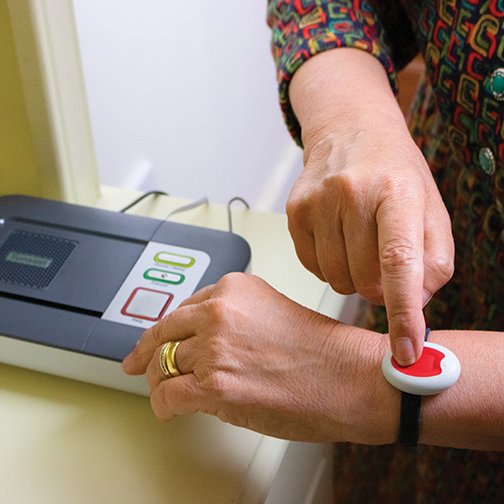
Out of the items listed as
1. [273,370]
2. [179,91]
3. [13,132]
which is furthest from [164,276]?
[179,91]

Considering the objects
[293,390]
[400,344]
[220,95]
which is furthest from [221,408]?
[220,95]

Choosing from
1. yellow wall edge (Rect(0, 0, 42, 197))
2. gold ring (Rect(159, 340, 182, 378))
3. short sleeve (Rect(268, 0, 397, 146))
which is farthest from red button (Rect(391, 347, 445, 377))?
yellow wall edge (Rect(0, 0, 42, 197))

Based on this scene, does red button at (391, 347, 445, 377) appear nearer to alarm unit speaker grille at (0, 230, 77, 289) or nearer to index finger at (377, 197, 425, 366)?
index finger at (377, 197, 425, 366)

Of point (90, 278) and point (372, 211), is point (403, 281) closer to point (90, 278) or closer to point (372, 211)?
point (372, 211)

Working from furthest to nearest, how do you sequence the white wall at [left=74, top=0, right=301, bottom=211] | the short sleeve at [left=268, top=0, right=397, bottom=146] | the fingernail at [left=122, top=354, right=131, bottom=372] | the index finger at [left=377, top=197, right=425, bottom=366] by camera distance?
the white wall at [left=74, top=0, right=301, bottom=211] < the short sleeve at [left=268, top=0, right=397, bottom=146] < the fingernail at [left=122, top=354, right=131, bottom=372] < the index finger at [left=377, top=197, right=425, bottom=366]

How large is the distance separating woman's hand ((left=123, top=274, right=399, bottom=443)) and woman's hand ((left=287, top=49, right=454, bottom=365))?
49 millimetres

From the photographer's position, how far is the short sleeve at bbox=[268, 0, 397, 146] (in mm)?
634

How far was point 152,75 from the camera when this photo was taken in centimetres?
119

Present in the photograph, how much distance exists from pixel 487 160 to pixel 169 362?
0.40 meters

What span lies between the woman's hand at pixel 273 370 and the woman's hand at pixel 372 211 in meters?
0.05

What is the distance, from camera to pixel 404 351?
42 cm

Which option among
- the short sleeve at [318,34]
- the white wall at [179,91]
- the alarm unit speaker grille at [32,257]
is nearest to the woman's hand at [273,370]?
the alarm unit speaker grille at [32,257]

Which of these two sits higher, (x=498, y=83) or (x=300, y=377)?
(x=498, y=83)

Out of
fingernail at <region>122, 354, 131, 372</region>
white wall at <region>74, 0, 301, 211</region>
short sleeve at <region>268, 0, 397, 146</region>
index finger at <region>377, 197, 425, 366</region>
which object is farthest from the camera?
white wall at <region>74, 0, 301, 211</region>
